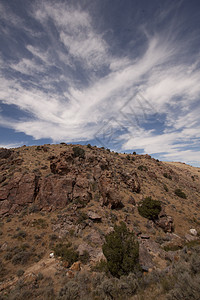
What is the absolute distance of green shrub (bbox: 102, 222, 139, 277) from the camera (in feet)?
26.6

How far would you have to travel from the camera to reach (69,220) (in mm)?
14391

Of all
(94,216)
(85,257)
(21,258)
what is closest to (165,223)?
(94,216)

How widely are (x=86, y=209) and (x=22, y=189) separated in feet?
30.0

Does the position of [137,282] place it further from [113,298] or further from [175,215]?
[175,215]

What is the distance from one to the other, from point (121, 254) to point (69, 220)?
778cm

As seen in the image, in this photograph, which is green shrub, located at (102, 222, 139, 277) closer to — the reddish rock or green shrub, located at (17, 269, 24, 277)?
green shrub, located at (17, 269, 24, 277)

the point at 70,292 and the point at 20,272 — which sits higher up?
the point at 70,292

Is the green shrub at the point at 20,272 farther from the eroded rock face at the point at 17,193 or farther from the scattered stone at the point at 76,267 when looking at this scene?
the eroded rock face at the point at 17,193

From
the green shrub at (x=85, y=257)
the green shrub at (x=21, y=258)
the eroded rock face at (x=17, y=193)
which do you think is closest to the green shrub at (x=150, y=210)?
the green shrub at (x=85, y=257)

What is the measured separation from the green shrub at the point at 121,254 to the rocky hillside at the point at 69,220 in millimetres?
1383

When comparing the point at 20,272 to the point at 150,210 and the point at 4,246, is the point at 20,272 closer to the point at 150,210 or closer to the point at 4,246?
the point at 4,246

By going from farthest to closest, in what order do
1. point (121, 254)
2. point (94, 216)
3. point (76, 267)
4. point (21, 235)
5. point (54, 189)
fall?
point (54, 189) < point (94, 216) < point (21, 235) < point (76, 267) < point (121, 254)

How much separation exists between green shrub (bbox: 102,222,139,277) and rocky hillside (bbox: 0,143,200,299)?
1.38m

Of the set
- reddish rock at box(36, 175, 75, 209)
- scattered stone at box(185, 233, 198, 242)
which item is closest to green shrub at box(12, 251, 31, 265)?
reddish rock at box(36, 175, 75, 209)
